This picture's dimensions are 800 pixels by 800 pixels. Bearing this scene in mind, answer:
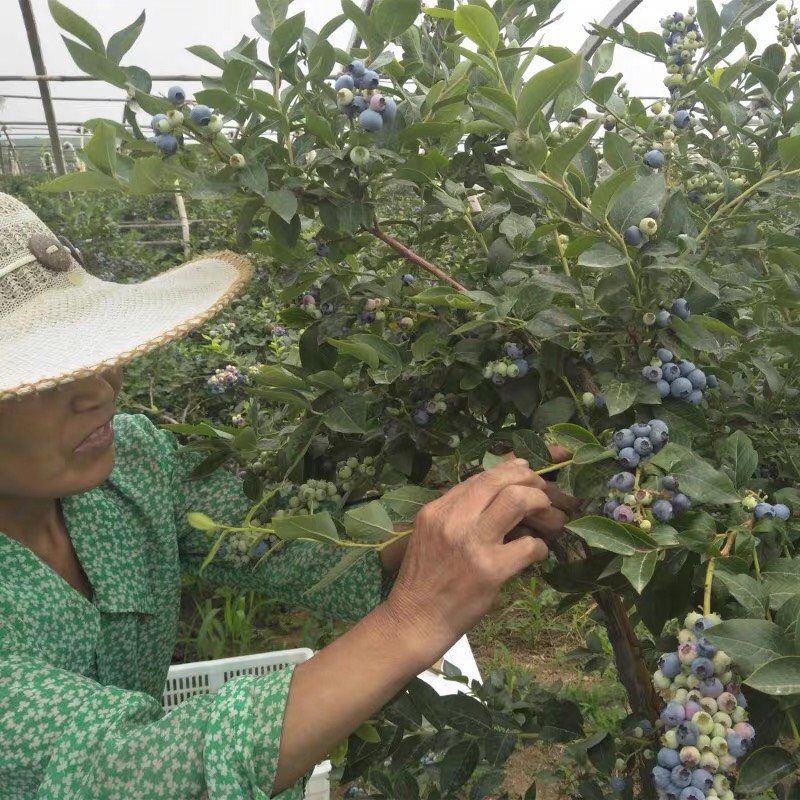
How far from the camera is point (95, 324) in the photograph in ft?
3.60

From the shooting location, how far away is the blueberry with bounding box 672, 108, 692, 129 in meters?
1.13

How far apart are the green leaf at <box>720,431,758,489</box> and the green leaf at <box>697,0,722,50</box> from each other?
64 cm

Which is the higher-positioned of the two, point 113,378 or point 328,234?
point 328,234

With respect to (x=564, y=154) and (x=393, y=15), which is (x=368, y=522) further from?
(x=393, y=15)

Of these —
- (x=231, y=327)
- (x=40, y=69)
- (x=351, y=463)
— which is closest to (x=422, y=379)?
(x=351, y=463)

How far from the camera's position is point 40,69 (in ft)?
30.0

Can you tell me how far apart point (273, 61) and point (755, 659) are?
738 millimetres

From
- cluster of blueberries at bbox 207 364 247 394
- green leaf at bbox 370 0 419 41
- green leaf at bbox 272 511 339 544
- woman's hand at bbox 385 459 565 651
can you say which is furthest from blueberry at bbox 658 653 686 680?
cluster of blueberries at bbox 207 364 247 394

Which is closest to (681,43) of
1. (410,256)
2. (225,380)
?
(410,256)

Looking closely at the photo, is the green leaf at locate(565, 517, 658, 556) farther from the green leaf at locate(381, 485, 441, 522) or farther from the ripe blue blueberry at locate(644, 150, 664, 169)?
the ripe blue blueberry at locate(644, 150, 664, 169)

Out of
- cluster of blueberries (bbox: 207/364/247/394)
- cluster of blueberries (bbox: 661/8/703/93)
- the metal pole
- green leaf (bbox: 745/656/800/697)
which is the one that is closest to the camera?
green leaf (bbox: 745/656/800/697)

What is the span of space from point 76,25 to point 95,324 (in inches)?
16.1

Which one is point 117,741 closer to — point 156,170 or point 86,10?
point 156,170

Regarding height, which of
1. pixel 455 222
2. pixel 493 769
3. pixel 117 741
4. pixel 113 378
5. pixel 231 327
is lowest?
pixel 231 327
